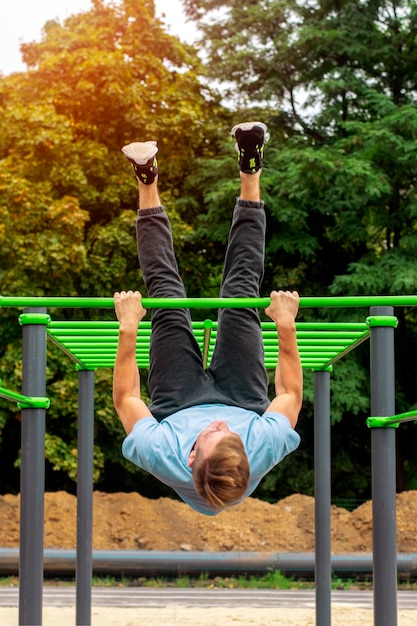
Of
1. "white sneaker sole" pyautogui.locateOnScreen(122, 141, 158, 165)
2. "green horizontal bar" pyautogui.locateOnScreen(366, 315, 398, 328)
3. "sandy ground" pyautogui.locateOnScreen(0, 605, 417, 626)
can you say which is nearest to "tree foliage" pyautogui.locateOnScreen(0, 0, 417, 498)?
"sandy ground" pyautogui.locateOnScreen(0, 605, 417, 626)

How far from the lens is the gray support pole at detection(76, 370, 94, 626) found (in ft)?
15.7

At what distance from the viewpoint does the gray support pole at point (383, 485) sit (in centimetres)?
280

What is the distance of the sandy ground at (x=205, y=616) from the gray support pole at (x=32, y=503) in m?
4.01

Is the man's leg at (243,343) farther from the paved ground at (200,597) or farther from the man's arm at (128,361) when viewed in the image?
the paved ground at (200,597)

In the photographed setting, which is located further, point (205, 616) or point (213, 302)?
point (205, 616)

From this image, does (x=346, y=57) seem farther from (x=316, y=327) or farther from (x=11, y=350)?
(x=316, y=327)

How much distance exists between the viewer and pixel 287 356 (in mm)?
2789

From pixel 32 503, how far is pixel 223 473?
2.46 feet

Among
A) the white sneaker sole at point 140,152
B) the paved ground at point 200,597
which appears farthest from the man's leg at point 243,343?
the paved ground at point 200,597

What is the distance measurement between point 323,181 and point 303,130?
2.48 meters

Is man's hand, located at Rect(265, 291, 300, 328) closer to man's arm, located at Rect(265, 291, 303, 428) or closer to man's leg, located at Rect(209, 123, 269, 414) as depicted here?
man's arm, located at Rect(265, 291, 303, 428)

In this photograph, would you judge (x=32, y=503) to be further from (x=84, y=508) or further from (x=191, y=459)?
(x=84, y=508)

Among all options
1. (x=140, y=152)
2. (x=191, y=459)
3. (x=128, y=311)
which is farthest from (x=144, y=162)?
(x=191, y=459)

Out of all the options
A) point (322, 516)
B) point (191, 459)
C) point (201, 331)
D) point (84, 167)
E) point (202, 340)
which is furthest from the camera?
point (84, 167)
